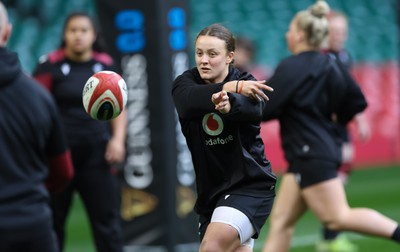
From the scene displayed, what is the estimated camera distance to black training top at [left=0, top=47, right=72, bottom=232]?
4789 millimetres

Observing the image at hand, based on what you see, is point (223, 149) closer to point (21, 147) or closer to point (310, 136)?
point (21, 147)

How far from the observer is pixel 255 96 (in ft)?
17.6

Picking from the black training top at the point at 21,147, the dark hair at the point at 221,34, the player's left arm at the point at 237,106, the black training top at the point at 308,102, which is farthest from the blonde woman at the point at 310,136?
the black training top at the point at 21,147

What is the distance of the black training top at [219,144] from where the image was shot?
18.1 ft

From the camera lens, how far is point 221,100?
17.0ft

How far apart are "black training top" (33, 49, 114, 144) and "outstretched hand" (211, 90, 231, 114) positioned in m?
3.00

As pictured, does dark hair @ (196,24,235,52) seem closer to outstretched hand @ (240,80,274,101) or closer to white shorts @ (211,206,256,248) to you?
outstretched hand @ (240,80,274,101)

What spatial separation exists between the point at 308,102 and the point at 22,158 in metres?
3.33

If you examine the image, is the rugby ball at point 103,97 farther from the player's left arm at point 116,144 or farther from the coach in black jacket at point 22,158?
the player's left arm at point 116,144

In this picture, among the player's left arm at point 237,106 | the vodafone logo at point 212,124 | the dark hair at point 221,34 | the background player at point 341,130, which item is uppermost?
the dark hair at point 221,34

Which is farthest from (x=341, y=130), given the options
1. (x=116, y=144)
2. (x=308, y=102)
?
(x=116, y=144)

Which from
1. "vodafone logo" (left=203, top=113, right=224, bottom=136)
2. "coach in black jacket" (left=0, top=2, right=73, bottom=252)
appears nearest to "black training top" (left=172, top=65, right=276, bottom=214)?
"vodafone logo" (left=203, top=113, right=224, bottom=136)

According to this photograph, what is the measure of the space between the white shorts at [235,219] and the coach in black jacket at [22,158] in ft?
3.65

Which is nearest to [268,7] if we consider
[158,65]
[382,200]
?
[382,200]
